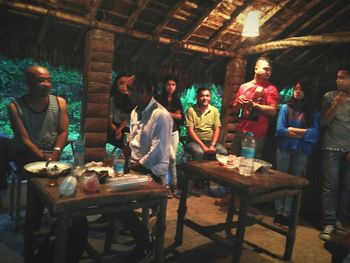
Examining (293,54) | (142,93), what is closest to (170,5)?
A: (142,93)

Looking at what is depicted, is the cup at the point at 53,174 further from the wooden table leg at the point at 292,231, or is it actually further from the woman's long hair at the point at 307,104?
the woman's long hair at the point at 307,104

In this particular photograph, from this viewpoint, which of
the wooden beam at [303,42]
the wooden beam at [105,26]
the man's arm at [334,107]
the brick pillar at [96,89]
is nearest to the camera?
the man's arm at [334,107]

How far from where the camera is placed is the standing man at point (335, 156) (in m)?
4.07

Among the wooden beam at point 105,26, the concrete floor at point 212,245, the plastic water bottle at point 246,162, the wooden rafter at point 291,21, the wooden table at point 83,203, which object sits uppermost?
the wooden rafter at point 291,21

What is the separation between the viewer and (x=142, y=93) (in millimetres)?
3082

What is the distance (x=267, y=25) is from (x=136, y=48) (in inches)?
103

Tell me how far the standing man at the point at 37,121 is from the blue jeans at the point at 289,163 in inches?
121

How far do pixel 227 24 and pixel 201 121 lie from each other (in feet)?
6.25

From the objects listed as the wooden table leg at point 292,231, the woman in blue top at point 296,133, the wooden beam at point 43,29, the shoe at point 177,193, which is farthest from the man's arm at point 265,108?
the wooden beam at point 43,29

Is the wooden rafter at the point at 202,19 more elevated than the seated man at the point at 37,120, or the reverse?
the wooden rafter at the point at 202,19

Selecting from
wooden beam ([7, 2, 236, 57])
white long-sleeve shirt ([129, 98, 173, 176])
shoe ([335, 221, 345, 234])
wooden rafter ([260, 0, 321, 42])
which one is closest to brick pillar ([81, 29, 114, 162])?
wooden beam ([7, 2, 236, 57])

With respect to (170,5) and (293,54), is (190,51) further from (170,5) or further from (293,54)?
(293,54)

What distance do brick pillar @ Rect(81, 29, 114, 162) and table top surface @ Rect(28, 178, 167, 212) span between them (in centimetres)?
242

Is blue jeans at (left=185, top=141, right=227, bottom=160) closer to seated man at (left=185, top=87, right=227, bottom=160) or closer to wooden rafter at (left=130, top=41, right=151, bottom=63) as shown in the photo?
seated man at (left=185, top=87, right=227, bottom=160)
